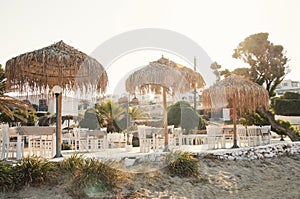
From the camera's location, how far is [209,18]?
439 inches

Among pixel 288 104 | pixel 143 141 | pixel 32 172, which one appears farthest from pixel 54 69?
pixel 288 104

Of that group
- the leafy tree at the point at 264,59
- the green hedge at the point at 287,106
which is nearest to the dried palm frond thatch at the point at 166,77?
the leafy tree at the point at 264,59

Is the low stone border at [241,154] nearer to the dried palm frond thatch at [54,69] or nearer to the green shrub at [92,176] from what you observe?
the green shrub at [92,176]

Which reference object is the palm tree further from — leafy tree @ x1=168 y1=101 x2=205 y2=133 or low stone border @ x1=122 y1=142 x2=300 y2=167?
low stone border @ x1=122 y1=142 x2=300 y2=167

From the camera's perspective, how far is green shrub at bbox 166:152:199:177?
8.54 meters

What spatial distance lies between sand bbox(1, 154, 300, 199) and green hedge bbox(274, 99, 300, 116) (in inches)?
473

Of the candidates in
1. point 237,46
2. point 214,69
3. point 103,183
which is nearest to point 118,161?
point 103,183

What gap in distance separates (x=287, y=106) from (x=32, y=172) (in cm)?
1954

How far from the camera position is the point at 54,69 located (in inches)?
342

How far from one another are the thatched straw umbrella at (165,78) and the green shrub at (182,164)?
131 centimetres

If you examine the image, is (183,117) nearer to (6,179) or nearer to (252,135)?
(252,135)

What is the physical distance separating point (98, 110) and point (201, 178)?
45.8ft

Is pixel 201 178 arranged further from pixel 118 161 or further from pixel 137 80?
pixel 137 80

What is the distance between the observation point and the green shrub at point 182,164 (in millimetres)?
8539
